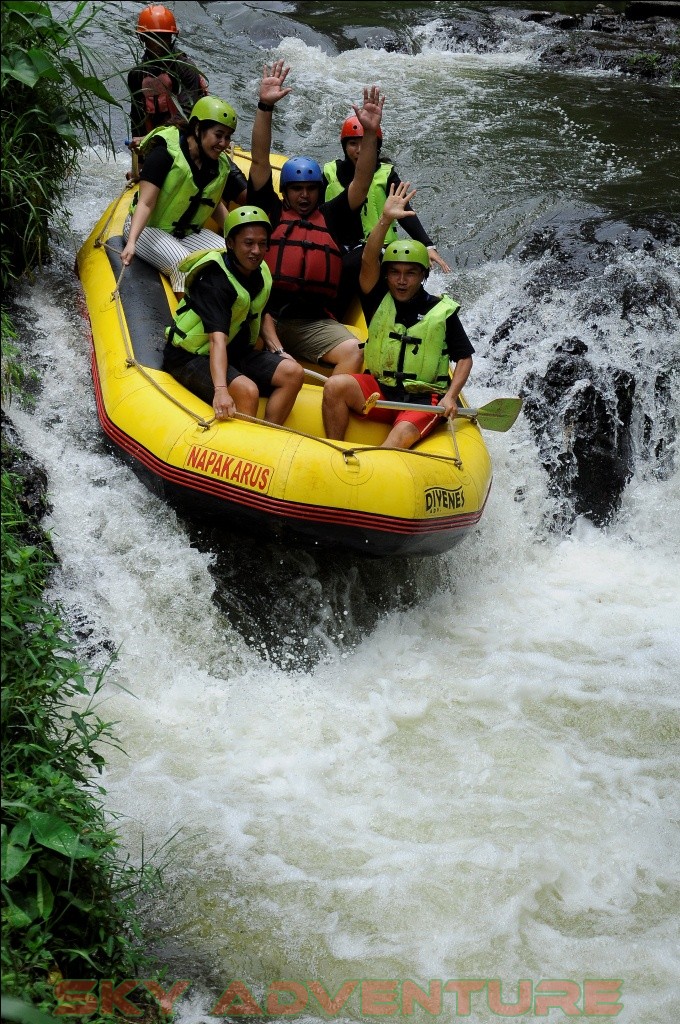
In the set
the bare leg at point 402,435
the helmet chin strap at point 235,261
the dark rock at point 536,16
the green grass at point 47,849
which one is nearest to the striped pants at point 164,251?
the helmet chin strap at point 235,261

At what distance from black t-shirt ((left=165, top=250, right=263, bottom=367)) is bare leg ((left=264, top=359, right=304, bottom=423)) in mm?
265

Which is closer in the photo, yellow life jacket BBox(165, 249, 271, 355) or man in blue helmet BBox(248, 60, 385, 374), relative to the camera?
yellow life jacket BBox(165, 249, 271, 355)

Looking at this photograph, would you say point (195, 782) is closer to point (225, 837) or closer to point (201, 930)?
point (225, 837)

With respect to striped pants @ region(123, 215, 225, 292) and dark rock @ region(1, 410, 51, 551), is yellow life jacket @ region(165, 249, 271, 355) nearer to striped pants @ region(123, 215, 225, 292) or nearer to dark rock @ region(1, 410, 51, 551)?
striped pants @ region(123, 215, 225, 292)

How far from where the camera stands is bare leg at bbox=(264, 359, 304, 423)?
15.6ft

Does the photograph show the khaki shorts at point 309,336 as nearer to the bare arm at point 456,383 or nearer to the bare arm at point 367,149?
the bare arm at point 456,383

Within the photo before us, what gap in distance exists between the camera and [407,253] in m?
4.73

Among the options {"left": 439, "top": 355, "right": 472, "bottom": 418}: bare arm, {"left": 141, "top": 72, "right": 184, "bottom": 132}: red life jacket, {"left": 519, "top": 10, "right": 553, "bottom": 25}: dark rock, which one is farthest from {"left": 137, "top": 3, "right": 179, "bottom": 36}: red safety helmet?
{"left": 519, "top": 10, "right": 553, "bottom": 25}: dark rock

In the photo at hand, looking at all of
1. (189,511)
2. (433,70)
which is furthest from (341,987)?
(433,70)

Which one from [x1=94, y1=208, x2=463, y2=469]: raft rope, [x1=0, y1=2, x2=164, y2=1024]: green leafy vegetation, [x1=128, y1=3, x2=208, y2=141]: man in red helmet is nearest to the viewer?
[x1=0, y1=2, x2=164, y2=1024]: green leafy vegetation

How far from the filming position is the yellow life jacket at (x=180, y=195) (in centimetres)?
532

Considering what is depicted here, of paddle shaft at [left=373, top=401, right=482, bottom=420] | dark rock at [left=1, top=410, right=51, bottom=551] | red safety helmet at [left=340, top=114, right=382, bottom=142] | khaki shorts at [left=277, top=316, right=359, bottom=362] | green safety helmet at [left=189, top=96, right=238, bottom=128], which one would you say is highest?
green safety helmet at [left=189, top=96, right=238, bottom=128]

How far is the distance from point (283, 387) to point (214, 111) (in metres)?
1.46

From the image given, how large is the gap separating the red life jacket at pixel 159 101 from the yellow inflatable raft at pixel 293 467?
181 cm
